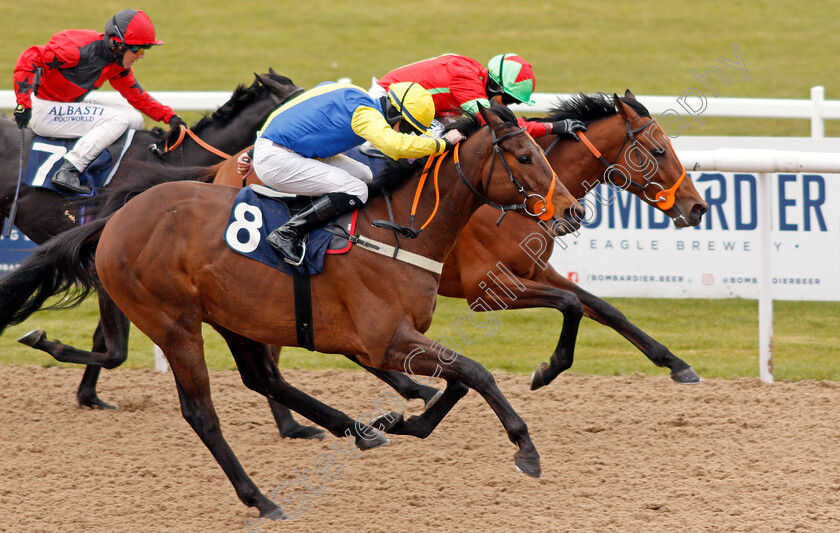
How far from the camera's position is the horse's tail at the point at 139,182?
4.68 meters

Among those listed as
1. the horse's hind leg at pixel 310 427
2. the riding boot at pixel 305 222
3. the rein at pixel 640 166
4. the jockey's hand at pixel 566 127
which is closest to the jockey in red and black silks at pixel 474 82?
the jockey's hand at pixel 566 127

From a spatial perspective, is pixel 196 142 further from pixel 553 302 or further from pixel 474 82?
pixel 553 302

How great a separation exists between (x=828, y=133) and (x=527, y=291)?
9.25 meters

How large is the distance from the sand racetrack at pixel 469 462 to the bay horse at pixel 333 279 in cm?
33

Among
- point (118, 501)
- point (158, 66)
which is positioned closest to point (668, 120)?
point (118, 501)

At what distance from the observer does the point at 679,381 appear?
16.9 feet

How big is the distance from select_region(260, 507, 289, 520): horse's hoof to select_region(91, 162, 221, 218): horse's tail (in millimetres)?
1574

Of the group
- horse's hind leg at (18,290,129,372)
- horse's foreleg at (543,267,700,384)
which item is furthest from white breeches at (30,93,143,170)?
horse's foreleg at (543,267,700,384)

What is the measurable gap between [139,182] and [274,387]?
1165 millimetres

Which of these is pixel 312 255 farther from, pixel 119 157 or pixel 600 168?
pixel 119 157

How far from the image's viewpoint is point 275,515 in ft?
13.4

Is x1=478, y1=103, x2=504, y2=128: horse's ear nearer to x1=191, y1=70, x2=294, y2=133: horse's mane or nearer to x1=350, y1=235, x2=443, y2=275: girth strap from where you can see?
x1=350, y1=235, x2=443, y2=275: girth strap

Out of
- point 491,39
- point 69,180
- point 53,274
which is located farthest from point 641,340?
point 491,39

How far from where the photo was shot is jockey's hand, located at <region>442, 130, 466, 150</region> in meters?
3.98
